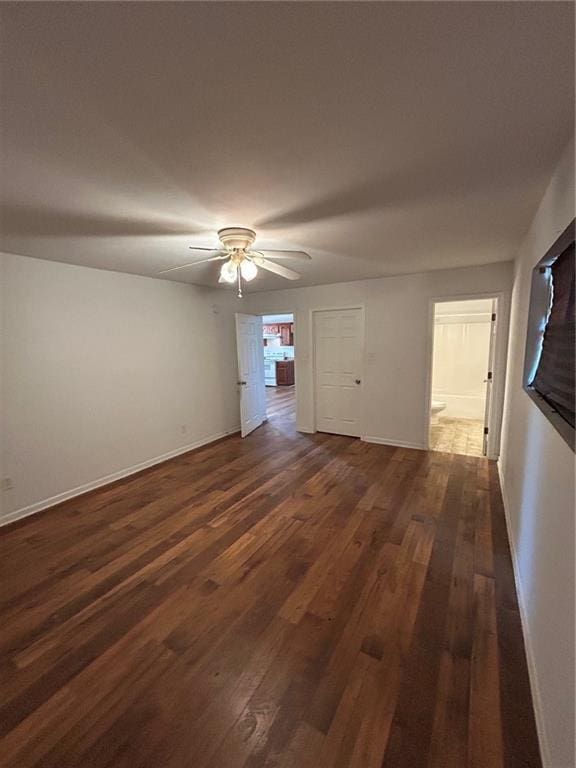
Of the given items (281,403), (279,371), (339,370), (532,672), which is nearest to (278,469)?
(339,370)

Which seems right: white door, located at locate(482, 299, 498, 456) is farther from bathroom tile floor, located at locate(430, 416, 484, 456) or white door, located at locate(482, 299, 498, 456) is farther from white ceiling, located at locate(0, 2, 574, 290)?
white ceiling, located at locate(0, 2, 574, 290)

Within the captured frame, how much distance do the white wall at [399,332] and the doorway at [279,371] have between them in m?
1.80

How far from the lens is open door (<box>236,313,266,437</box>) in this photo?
516 centimetres

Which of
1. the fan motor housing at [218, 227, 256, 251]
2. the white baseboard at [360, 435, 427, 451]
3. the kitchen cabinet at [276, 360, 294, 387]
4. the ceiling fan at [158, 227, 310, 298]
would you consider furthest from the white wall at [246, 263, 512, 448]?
the kitchen cabinet at [276, 360, 294, 387]

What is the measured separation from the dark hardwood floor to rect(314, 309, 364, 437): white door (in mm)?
1995

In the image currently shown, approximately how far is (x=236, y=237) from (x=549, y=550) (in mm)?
2445

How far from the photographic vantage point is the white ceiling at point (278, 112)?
84cm

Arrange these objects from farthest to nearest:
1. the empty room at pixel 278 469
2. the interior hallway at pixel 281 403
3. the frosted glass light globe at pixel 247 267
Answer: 1. the interior hallway at pixel 281 403
2. the frosted glass light globe at pixel 247 267
3. the empty room at pixel 278 469

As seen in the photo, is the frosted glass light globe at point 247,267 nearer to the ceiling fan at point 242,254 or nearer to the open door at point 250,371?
the ceiling fan at point 242,254

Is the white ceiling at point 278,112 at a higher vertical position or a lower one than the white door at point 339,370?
higher

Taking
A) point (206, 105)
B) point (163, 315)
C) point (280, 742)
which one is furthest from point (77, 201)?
point (280, 742)

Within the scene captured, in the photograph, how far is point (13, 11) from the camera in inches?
30.9

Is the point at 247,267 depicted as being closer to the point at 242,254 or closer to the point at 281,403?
the point at 242,254

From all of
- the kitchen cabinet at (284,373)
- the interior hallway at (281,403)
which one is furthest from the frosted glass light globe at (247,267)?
the kitchen cabinet at (284,373)
